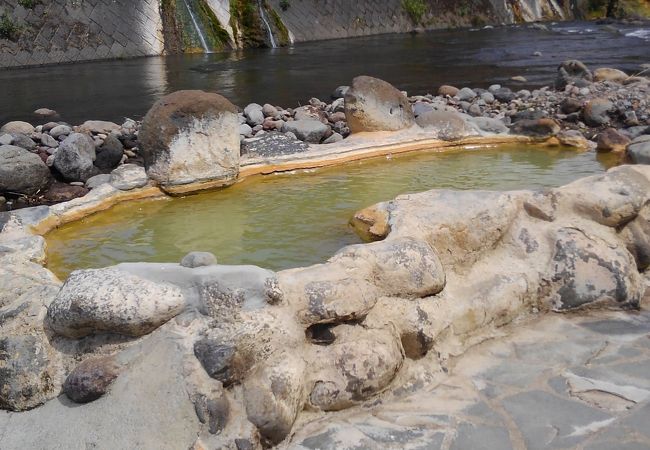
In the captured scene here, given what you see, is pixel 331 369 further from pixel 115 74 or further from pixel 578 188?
pixel 115 74

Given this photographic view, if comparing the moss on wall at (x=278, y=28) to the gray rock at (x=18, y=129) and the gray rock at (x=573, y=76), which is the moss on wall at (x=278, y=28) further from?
the gray rock at (x=18, y=129)

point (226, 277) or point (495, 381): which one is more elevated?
point (226, 277)

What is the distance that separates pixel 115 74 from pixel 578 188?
42.0ft

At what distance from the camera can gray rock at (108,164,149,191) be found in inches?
238

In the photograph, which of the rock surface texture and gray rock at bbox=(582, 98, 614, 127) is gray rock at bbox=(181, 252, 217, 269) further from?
gray rock at bbox=(582, 98, 614, 127)

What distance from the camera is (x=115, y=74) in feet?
50.0

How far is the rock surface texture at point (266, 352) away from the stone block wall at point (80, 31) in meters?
14.6

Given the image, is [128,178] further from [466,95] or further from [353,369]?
[466,95]

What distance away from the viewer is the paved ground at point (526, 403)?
2.88 metres

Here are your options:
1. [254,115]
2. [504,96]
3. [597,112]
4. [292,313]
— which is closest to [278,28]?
[504,96]

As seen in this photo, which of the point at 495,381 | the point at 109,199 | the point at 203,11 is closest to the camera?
the point at 495,381

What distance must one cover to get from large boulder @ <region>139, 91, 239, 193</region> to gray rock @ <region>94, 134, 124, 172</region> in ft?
5.12

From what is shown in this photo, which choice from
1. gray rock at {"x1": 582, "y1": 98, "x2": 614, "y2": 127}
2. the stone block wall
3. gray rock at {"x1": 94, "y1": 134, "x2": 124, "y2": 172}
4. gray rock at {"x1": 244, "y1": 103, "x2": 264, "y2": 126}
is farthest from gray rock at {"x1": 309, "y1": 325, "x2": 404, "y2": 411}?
the stone block wall

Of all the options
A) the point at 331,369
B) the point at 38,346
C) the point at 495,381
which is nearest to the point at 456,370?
the point at 495,381
